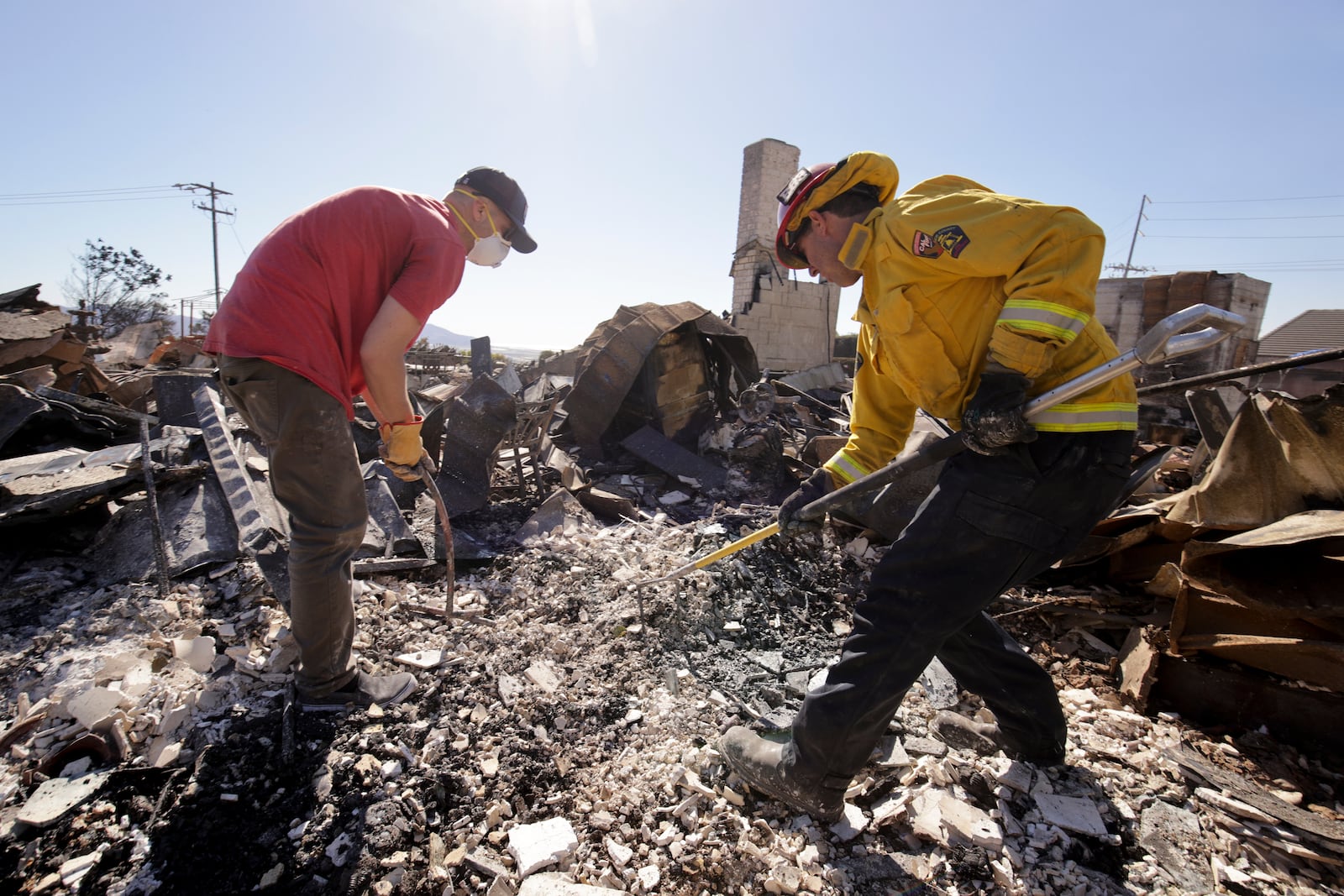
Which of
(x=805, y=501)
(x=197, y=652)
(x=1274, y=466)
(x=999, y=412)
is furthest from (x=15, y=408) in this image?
(x=1274, y=466)

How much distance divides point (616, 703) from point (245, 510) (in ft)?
7.87

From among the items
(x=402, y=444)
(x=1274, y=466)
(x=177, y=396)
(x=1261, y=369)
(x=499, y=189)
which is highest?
(x=499, y=189)

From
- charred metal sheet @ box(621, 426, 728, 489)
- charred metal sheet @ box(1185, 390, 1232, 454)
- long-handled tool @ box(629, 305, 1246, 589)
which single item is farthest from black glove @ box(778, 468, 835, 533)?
charred metal sheet @ box(621, 426, 728, 489)

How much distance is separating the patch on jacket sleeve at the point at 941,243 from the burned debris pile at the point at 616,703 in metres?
1.01

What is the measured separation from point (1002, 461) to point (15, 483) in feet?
14.7

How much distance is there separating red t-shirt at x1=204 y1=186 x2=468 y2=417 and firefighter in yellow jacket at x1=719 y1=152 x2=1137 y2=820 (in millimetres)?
1259

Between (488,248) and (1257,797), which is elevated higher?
(488,248)

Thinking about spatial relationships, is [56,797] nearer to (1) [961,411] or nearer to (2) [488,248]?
(2) [488,248]

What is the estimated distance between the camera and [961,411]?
180 centimetres

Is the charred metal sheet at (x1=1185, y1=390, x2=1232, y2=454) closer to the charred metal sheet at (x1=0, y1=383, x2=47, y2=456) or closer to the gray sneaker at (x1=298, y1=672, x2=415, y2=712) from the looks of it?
the gray sneaker at (x1=298, y1=672, x2=415, y2=712)

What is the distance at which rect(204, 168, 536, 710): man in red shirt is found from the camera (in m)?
1.89

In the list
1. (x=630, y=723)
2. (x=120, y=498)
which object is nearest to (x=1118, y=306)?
(x=630, y=723)

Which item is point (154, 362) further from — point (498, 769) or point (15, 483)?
point (498, 769)

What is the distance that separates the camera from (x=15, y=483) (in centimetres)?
296
